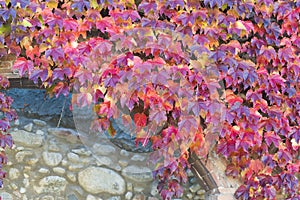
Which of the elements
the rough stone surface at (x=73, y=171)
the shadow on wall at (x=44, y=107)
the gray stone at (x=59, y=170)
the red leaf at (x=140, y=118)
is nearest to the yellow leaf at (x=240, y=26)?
the red leaf at (x=140, y=118)

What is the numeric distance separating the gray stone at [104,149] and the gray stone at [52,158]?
0.31m

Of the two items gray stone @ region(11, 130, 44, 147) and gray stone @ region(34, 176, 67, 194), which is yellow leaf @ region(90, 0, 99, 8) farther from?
gray stone @ region(34, 176, 67, 194)

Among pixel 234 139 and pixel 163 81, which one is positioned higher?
Result: pixel 163 81

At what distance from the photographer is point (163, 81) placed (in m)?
3.25

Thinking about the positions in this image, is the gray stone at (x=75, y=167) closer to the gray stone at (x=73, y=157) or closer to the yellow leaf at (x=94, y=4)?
the gray stone at (x=73, y=157)

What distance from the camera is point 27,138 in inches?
171

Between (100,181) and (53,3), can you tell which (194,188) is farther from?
(53,3)

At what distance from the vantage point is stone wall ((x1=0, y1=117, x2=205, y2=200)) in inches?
169

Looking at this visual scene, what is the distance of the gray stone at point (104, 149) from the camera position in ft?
14.4

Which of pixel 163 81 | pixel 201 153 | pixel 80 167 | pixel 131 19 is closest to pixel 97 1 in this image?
pixel 131 19

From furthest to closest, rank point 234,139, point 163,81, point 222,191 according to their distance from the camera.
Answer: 1. point 222,191
2. point 234,139
3. point 163,81

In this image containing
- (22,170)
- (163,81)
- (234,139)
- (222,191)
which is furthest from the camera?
(22,170)

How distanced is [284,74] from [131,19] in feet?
3.94

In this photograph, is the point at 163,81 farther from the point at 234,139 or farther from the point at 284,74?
the point at 284,74
